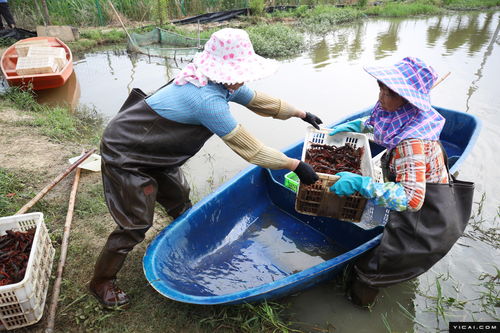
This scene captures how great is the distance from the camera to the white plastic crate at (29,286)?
2.08m

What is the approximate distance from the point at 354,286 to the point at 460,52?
35.0 ft

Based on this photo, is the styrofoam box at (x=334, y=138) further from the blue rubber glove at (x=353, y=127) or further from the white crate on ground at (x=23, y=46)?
the white crate on ground at (x=23, y=46)

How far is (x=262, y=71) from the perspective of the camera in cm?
207

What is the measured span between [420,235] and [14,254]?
Answer: 9.85 ft

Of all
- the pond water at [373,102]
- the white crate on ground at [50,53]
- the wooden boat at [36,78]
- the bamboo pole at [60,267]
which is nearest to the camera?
the bamboo pole at [60,267]

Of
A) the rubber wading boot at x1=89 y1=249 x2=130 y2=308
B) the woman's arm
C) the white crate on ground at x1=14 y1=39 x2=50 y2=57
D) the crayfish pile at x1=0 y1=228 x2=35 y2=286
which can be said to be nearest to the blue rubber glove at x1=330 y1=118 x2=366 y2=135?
the woman's arm

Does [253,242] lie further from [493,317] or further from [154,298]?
[493,317]

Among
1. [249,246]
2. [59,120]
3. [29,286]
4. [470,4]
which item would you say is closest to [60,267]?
[29,286]

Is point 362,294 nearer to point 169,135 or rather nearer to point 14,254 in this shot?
point 169,135

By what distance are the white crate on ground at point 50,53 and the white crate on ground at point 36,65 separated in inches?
8.8

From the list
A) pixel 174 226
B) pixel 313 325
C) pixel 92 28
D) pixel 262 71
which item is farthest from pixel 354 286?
pixel 92 28

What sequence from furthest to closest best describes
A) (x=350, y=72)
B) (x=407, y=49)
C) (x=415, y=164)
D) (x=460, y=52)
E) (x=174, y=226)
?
1. (x=407, y=49)
2. (x=460, y=52)
3. (x=350, y=72)
4. (x=174, y=226)
5. (x=415, y=164)

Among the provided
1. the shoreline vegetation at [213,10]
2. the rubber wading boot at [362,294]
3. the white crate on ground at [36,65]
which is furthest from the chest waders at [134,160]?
the shoreline vegetation at [213,10]

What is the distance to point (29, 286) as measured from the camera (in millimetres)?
2119
